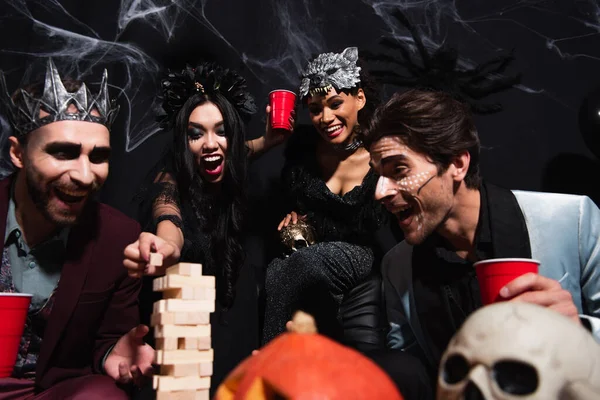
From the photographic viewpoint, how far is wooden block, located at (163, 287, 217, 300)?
1219 millimetres

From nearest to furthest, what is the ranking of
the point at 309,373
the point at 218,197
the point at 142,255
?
the point at 309,373, the point at 142,255, the point at 218,197

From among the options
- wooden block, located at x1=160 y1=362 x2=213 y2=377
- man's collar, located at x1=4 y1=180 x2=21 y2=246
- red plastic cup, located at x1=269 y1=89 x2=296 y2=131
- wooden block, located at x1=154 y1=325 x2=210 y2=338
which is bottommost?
wooden block, located at x1=160 y1=362 x2=213 y2=377

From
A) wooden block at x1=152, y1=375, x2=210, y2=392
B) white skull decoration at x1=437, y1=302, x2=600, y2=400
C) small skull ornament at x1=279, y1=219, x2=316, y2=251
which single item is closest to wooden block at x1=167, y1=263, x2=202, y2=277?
wooden block at x1=152, y1=375, x2=210, y2=392

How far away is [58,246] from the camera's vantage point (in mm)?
1791

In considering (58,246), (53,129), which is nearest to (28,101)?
(53,129)

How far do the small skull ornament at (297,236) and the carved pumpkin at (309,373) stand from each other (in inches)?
57.0

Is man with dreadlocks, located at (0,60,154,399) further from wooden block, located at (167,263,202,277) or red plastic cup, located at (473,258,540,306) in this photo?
red plastic cup, located at (473,258,540,306)

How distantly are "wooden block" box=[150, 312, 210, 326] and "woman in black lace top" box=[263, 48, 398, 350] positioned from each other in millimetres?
1006

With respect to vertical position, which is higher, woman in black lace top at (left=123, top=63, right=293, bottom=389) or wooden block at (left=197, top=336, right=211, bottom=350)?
woman in black lace top at (left=123, top=63, right=293, bottom=389)

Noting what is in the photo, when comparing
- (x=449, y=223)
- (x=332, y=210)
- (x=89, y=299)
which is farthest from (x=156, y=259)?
(x=332, y=210)

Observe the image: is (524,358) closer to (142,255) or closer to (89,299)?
(142,255)

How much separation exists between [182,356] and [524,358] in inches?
28.3

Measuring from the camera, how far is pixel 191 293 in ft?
4.02

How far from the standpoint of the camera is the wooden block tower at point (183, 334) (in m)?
1.19
